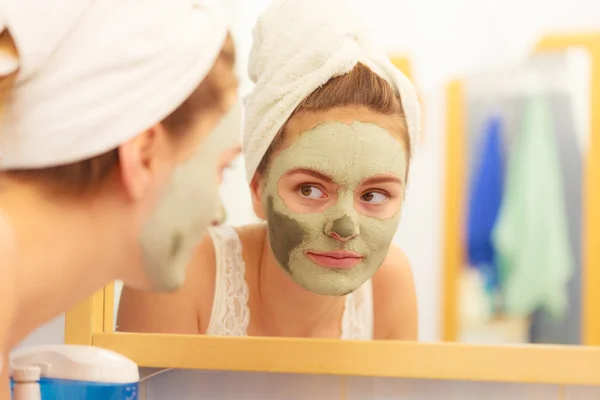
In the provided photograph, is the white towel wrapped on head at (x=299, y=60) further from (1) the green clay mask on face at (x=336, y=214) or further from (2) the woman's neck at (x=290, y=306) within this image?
(2) the woman's neck at (x=290, y=306)

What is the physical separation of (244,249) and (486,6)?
1.71 ft

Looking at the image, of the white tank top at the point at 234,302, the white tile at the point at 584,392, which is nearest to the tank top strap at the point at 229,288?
the white tank top at the point at 234,302

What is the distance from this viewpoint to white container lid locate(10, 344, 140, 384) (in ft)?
2.88

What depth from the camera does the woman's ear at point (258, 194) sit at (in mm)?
955

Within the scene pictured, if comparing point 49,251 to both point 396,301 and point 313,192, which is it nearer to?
point 313,192

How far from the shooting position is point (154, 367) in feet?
3.43

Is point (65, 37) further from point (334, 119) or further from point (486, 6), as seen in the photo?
point (486, 6)

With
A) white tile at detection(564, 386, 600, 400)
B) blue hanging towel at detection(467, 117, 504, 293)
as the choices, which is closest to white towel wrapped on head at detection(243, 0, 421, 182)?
blue hanging towel at detection(467, 117, 504, 293)

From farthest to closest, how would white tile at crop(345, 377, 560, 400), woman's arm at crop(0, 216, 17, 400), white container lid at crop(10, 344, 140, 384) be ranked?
white tile at crop(345, 377, 560, 400)
white container lid at crop(10, 344, 140, 384)
woman's arm at crop(0, 216, 17, 400)

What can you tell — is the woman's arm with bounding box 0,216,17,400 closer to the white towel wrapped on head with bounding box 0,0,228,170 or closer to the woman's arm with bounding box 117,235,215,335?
the white towel wrapped on head with bounding box 0,0,228,170

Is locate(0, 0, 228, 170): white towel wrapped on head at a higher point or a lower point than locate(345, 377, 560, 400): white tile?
higher

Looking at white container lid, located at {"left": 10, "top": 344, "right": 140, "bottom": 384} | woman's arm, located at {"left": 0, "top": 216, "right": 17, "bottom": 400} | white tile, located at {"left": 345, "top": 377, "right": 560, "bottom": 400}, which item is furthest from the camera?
white tile, located at {"left": 345, "top": 377, "right": 560, "bottom": 400}

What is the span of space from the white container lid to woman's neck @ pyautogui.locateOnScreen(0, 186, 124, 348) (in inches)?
8.8

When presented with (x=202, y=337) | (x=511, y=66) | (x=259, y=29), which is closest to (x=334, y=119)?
(x=259, y=29)
